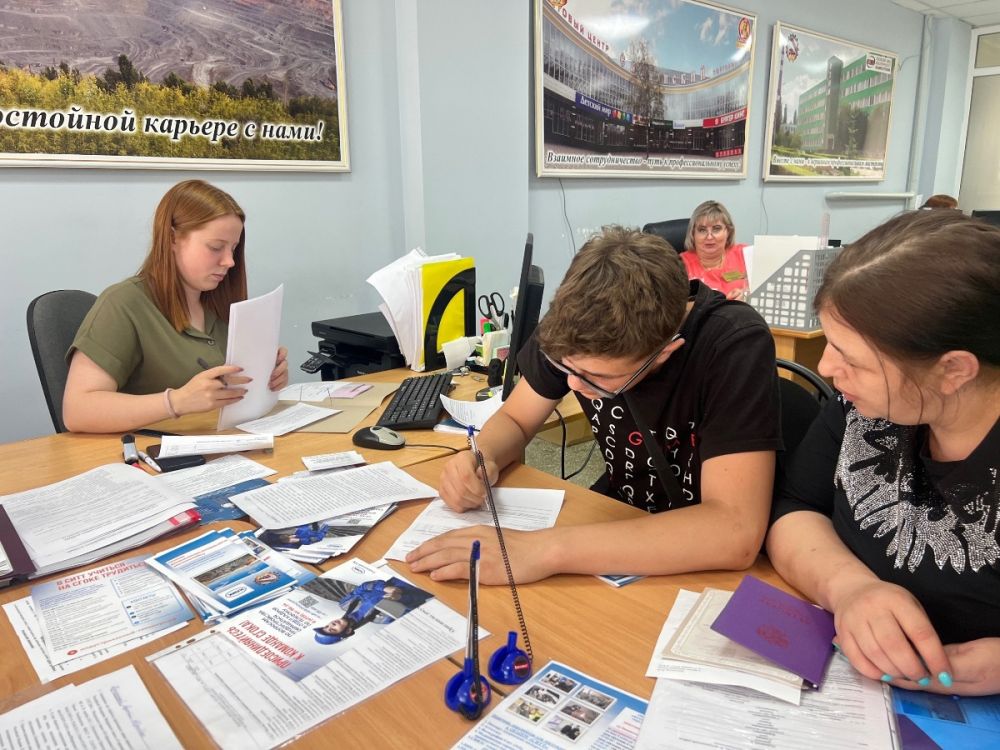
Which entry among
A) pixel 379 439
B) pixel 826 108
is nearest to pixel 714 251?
pixel 826 108

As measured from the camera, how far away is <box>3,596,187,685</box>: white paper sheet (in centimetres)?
73

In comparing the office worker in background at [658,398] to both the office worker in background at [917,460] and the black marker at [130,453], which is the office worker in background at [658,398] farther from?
the black marker at [130,453]

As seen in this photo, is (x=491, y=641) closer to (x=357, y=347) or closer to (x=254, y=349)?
(x=254, y=349)

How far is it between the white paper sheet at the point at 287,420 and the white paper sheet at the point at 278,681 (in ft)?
2.52

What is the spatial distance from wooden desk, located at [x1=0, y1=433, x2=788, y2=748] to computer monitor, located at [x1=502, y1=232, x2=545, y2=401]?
56 centimetres

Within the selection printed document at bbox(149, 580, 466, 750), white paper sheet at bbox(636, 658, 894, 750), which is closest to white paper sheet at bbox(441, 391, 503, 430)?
printed document at bbox(149, 580, 466, 750)

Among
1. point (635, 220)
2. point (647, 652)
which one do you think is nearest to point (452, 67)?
point (635, 220)

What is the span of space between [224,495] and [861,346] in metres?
1.03

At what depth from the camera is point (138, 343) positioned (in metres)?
1.60

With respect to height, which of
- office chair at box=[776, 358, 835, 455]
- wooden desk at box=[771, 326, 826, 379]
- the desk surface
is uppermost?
office chair at box=[776, 358, 835, 455]

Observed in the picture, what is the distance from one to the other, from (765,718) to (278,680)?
0.51 meters

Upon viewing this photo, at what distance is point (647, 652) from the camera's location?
76 cm

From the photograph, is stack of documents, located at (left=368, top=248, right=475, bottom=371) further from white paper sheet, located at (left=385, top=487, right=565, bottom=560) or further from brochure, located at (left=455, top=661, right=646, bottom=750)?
brochure, located at (left=455, top=661, right=646, bottom=750)

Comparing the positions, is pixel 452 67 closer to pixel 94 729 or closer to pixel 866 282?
pixel 866 282
